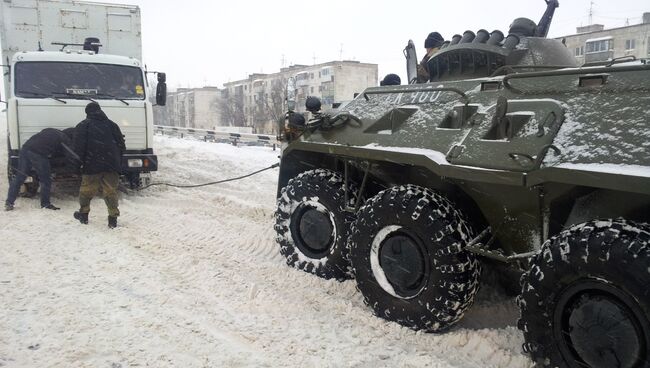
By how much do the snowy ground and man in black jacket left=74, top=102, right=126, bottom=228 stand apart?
346mm

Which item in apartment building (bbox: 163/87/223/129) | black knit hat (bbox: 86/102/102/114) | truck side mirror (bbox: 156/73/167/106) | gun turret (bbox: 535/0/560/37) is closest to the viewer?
gun turret (bbox: 535/0/560/37)

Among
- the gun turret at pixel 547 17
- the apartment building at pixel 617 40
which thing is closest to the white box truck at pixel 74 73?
the gun turret at pixel 547 17

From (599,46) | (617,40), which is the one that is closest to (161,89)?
(599,46)

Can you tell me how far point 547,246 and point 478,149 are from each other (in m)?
0.77

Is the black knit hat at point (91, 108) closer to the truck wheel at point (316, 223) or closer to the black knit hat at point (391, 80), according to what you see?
the truck wheel at point (316, 223)

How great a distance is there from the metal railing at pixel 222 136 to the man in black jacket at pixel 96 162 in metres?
11.9

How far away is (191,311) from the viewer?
3920 mm

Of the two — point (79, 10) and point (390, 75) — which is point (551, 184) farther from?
point (79, 10)

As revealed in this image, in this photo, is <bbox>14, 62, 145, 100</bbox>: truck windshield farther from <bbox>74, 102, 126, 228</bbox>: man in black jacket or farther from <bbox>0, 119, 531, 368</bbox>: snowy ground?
<bbox>0, 119, 531, 368</bbox>: snowy ground

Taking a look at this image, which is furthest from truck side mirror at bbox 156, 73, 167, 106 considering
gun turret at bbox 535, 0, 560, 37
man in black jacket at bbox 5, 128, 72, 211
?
gun turret at bbox 535, 0, 560, 37

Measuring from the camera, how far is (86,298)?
4.05 meters

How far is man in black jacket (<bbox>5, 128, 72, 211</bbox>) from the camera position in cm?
757

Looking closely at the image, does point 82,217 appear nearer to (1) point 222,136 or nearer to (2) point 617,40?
(1) point 222,136

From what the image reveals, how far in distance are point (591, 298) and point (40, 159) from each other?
24.3 ft
